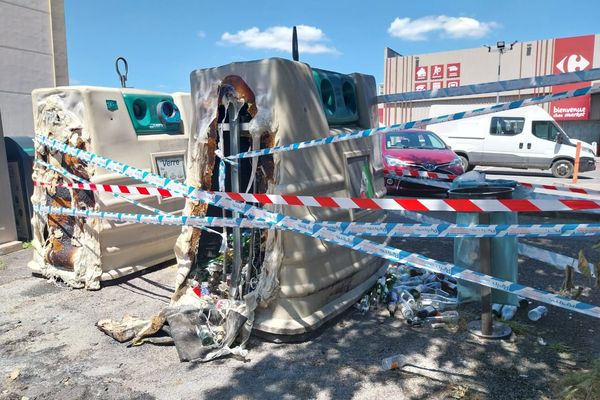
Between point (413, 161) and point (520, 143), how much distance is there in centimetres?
847

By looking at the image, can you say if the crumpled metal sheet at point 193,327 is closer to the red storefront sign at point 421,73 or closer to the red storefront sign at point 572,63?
the red storefront sign at point 572,63

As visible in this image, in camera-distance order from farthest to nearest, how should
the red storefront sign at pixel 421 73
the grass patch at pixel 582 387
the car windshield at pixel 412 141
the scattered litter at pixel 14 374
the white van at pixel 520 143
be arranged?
the red storefront sign at pixel 421 73 → the white van at pixel 520 143 → the car windshield at pixel 412 141 → the scattered litter at pixel 14 374 → the grass patch at pixel 582 387

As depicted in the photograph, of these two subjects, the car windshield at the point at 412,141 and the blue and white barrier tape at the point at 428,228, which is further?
the car windshield at the point at 412,141

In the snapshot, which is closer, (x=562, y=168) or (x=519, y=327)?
(x=519, y=327)

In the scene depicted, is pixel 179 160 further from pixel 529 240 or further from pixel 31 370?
pixel 529 240

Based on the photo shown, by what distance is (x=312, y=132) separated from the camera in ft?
11.7

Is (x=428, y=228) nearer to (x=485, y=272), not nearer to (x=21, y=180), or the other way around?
(x=485, y=272)

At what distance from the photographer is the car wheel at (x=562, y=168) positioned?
15.5m

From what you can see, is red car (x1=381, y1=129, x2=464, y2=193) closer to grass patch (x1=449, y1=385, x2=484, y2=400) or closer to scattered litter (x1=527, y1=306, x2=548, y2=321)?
scattered litter (x1=527, y1=306, x2=548, y2=321)

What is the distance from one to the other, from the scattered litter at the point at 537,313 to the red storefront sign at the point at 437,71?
101 ft

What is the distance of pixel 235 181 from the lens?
3.72 metres

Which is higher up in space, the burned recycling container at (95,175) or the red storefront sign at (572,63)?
the red storefront sign at (572,63)

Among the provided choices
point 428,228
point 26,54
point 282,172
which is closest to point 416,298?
point 428,228

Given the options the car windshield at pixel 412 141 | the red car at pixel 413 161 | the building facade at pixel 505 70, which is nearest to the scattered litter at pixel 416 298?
the red car at pixel 413 161
